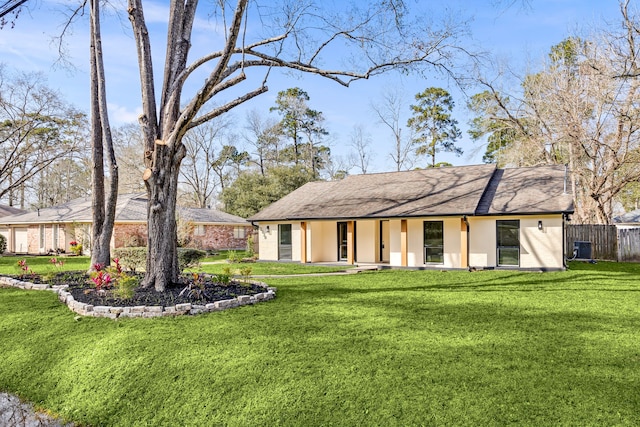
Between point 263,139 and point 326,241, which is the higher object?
point 263,139

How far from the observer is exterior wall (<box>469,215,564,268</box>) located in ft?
43.3

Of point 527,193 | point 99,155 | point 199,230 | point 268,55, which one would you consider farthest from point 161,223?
point 199,230

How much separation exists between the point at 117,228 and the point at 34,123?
26.8 feet

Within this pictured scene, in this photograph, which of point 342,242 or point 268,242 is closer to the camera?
point 342,242

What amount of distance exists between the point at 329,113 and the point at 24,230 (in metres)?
24.0

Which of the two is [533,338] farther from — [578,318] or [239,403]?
[239,403]

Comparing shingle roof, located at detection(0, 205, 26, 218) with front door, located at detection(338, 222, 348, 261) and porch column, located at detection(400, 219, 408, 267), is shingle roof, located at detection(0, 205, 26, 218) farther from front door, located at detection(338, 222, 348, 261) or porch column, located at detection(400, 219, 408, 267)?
porch column, located at detection(400, 219, 408, 267)

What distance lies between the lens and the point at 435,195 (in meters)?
15.7

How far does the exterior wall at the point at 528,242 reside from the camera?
1320 centimetres

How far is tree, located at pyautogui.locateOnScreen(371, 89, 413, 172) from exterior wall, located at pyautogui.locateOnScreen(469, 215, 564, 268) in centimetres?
1598

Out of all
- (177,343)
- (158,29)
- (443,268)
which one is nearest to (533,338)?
(177,343)

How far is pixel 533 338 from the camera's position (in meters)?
5.52

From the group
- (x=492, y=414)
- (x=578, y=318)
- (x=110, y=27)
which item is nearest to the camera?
(x=492, y=414)

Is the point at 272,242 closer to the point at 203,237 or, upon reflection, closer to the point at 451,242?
the point at 451,242
